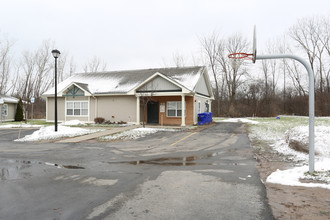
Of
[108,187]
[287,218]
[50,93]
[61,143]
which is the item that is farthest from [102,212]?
[50,93]

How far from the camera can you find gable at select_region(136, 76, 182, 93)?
65.4 feet

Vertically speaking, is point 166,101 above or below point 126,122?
above

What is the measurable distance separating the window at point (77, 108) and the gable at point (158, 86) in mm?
6220

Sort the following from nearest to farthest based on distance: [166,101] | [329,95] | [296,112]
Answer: [166,101]
[329,95]
[296,112]

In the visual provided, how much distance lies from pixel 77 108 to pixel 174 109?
9755mm

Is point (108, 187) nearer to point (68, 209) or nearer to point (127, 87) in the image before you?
point (68, 209)

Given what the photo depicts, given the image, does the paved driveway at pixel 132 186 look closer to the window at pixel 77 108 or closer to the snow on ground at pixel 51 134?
the snow on ground at pixel 51 134

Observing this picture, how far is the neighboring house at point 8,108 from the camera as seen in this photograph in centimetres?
2666

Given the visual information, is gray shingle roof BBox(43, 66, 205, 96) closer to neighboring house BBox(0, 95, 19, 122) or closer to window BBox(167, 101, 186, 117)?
window BBox(167, 101, 186, 117)

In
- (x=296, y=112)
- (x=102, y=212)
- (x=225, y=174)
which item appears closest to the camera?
(x=102, y=212)

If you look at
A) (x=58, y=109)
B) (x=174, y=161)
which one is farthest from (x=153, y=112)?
(x=174, y=161)

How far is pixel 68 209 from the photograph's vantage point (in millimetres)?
3924

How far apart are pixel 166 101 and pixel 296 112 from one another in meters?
29.6

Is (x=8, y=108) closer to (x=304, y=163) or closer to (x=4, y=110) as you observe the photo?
(x=4, y=110)
